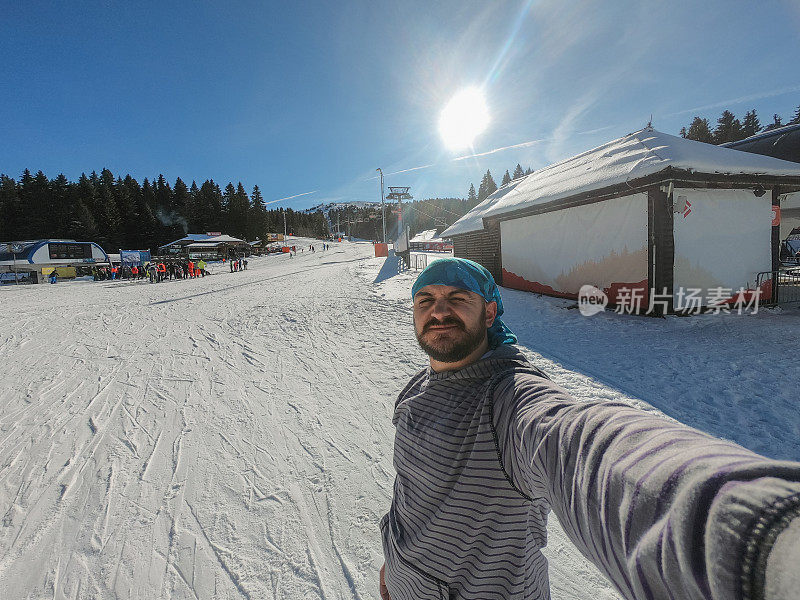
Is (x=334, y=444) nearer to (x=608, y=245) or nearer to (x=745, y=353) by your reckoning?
(x=745, y=353)

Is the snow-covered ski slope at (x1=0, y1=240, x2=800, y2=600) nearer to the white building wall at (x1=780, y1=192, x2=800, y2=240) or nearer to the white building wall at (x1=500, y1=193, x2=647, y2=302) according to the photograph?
the white building wall at (x1=500, y1=193, x2=647, y2=302)

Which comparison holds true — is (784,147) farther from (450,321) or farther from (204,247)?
(204,247)

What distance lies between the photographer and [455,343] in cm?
145

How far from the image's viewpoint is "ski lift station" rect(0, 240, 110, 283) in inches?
1058

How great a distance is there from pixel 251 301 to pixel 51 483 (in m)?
9.74

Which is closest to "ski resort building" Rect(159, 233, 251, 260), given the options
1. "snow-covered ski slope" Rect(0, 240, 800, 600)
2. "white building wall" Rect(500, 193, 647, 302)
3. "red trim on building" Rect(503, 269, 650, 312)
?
"snow-covered ski slope" Rect(0, 240, 800, 600)

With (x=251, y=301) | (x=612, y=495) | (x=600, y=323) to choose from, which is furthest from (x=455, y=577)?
(x=251, y=301)

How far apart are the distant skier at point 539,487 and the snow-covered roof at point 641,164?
867 centimetres

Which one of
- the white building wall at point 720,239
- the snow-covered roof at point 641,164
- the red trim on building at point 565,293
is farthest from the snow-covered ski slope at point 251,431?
the snow-covered roof at point 641,164

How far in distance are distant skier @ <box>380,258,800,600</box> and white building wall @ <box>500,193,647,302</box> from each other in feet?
29.2

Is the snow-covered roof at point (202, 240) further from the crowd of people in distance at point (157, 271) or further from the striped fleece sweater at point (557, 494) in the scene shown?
the striped fleece sweater at point (557, 494)

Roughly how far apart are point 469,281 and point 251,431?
3.42 meters

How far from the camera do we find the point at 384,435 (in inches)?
146

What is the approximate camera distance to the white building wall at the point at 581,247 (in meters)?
8.55
